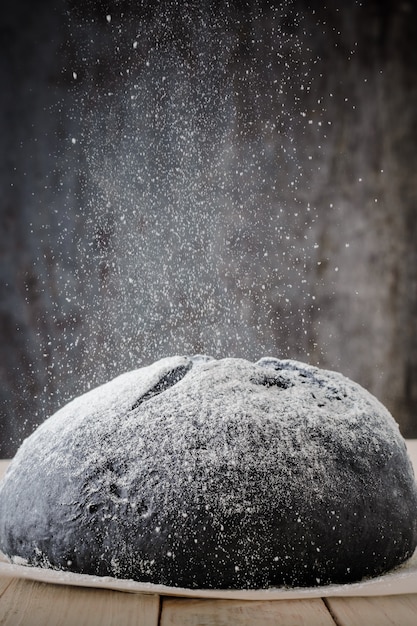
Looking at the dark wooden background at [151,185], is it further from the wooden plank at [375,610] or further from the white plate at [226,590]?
the wooden plank at [375,610]

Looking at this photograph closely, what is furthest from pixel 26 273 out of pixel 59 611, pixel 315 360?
pixel 59 611

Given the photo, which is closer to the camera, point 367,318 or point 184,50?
point 184,50

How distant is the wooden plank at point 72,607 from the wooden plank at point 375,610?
22 centimetres

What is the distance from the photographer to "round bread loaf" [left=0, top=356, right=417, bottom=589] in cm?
99

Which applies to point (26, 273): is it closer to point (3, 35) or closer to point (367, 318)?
point (3, 35)

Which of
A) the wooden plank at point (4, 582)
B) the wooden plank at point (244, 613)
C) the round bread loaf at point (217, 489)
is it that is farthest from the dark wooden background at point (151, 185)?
the wooden plank at point (244, 613)

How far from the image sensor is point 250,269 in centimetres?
252

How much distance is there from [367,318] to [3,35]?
1.59 meters

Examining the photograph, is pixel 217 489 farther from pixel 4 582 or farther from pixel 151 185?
pixel 151 185

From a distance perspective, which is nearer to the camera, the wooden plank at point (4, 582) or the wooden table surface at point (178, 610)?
the wooden table surface at point (178, 610)

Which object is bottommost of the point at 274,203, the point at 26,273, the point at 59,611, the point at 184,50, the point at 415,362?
the point at 415,362

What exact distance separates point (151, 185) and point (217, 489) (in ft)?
5.33

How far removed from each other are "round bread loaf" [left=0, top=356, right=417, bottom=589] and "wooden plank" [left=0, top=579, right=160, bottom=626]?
0.06 meters

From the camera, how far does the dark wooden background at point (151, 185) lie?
96.4 inches
